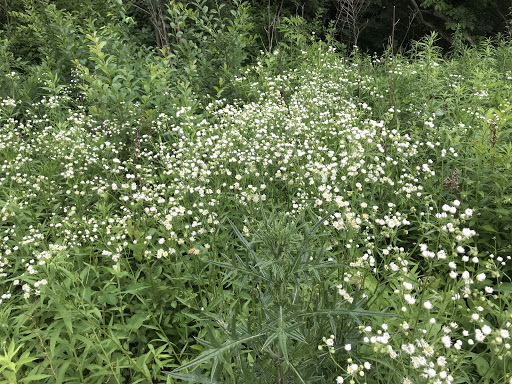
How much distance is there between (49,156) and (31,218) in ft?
3.66

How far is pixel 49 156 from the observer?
14.3 ft

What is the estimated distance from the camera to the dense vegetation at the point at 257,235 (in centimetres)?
183

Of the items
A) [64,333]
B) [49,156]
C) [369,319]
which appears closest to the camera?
[369,319]

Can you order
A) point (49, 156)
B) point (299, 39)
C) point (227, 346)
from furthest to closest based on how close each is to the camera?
point (299, 39), point (49, 156), point (227, 346)

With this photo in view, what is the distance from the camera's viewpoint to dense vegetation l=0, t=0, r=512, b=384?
1830mm

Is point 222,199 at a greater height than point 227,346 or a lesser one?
lesser

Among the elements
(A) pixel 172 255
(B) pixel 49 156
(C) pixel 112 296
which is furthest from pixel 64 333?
(B) pixel 49 156

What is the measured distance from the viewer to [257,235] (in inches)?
71.2

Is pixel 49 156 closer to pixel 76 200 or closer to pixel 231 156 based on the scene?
pixel 76 200

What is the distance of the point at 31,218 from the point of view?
3516 mm

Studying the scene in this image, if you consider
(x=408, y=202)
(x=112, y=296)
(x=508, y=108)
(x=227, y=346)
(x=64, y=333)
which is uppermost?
(x=508, y=108)

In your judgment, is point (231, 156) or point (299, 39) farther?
point (299, 39)

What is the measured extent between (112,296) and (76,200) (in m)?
1.33

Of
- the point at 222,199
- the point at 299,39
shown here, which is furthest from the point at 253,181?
the point at 299,39
